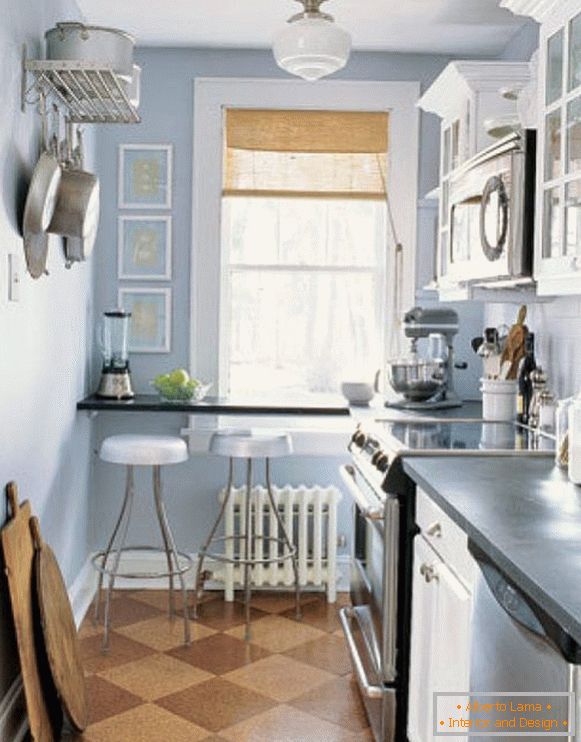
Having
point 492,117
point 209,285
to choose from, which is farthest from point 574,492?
point 209,285

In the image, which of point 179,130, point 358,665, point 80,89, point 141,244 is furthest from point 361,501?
point 179,130

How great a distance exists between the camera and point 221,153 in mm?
4344

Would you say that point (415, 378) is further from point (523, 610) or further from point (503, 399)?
point (523, 610)

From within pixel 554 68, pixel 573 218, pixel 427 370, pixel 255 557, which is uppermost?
pixel 554 68

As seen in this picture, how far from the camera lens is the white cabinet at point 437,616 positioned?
196 cm

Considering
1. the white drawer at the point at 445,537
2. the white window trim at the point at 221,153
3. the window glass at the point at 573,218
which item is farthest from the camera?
the white window trim at the point at 221,153

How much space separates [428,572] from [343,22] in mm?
2475

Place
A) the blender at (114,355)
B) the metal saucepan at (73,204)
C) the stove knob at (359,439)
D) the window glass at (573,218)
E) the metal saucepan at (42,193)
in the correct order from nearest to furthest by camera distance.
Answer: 1. the window glass at (573,218)
2. the metal saucepan at (42,193)
3. the metal saucepan at (73,204)
4. the stove knob at (359,439)
5. the blender at (114,355)

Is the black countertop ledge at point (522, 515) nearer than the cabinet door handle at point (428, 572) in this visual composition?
Yes

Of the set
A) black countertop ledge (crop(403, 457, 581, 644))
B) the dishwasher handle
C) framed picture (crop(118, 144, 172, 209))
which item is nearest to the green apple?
framed picture (crop(118, 144, 172, 209))

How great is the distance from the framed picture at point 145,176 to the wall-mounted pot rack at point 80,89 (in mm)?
823

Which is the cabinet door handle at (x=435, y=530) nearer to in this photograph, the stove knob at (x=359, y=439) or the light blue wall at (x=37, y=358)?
the stove knob at (x=359, y=439)

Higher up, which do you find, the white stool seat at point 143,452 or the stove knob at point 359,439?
the stove knob at point 359,439

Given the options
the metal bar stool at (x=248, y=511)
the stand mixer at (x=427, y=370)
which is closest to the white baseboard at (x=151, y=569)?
the metal bar stool at (x=248, y=511)
